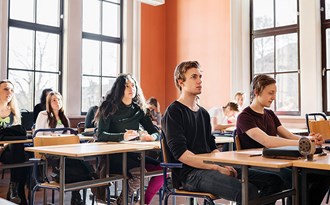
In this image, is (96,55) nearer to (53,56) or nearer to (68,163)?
(53,56)

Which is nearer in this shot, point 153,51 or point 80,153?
point 80,153

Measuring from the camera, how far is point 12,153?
3.78 meters

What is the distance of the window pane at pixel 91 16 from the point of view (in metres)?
6.80

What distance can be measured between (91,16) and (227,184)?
214 inches

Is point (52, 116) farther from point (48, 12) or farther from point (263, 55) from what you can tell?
point (263, 55)

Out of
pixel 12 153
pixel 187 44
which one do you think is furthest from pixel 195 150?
pixel 187 44

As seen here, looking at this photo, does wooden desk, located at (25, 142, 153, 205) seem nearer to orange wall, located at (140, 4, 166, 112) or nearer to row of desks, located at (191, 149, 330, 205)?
row of desks, located at (191, 149, 330, 205)

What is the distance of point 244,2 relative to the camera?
6.81 m

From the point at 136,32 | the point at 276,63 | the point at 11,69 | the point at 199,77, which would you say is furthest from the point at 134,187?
the point at 136,32

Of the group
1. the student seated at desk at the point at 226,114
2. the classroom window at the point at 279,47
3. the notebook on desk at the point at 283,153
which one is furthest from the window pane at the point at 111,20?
the notebook on desk at the point at 283,153

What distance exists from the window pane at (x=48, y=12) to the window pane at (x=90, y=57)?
2.01ft

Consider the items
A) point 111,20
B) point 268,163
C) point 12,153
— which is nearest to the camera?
point 268,163

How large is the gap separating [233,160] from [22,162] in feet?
8.61

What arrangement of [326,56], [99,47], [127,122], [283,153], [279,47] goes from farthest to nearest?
1. [99,47]
2. [279,47]
3. [326,56]
4. [127,122]
5. [283,153]
